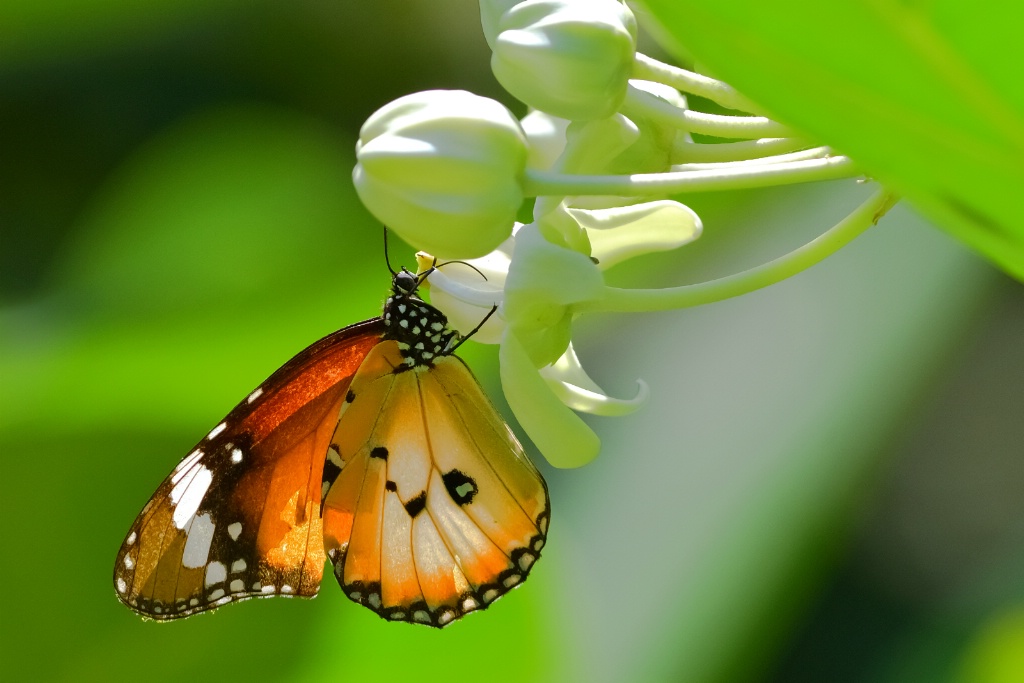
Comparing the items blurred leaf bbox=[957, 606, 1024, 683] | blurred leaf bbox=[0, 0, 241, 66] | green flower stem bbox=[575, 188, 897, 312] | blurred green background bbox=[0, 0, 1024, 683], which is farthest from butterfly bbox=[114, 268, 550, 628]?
blurred leaf bbox=[0, 0, 241, 66]

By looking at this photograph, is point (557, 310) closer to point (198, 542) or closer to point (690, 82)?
point (690, 82)

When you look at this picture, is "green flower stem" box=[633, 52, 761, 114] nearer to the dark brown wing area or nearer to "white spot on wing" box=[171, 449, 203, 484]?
the dark brown wing area

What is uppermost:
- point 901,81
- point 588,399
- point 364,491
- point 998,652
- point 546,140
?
A: point 901,81

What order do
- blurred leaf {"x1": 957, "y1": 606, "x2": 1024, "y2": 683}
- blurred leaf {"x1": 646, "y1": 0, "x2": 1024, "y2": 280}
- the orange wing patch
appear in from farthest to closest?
1. blurred leaf {"x1": 957, "y1": 606, "x2": 1024, "y2": 683}
2. the orange wing patch
3. blurred leaf {"x1": 646, "y1": 0, "x2": 1024, "y2": 280}

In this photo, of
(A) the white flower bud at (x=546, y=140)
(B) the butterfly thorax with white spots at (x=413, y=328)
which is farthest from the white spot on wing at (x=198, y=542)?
(A) the white flower bud at (x=546, y=140)

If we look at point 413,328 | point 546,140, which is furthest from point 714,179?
point 413,328
